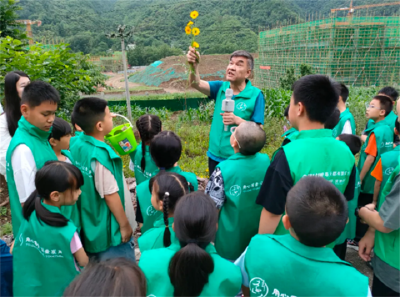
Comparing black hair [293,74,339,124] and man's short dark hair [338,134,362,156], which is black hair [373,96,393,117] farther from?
black hair [293,74,339,124]

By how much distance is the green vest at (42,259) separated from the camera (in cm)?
157

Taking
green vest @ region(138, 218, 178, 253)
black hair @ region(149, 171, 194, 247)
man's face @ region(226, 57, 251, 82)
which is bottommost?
green vest @ region(138, 218, 178, 253)

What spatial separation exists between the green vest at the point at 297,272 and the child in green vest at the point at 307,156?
35 cm

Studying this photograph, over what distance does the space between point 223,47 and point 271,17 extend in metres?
16.2

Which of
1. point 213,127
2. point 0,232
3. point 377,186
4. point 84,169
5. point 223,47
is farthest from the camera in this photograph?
point 223,47

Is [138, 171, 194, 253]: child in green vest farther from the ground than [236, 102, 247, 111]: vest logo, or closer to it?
closer to it

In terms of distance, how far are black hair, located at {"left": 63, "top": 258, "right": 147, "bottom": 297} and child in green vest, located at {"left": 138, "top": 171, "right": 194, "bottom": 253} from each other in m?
0.54

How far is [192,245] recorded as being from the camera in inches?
46.3

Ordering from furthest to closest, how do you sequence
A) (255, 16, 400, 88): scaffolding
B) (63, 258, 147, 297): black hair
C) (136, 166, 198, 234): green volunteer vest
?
(255, 16, 400, 88): scaffolding
(136, 166, 198, 234): green volunteer vest
(63, 258, 147, 297): black hair

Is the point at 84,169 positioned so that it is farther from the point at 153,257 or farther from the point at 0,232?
the point at 0,232

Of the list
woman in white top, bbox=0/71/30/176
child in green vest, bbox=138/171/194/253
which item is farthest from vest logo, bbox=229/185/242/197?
woman in white top, bbox=0/71/30/176

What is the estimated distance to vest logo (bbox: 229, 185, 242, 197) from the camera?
6.14 ft

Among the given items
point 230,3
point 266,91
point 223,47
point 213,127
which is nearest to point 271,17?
point 230,3

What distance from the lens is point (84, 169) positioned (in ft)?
6.46
